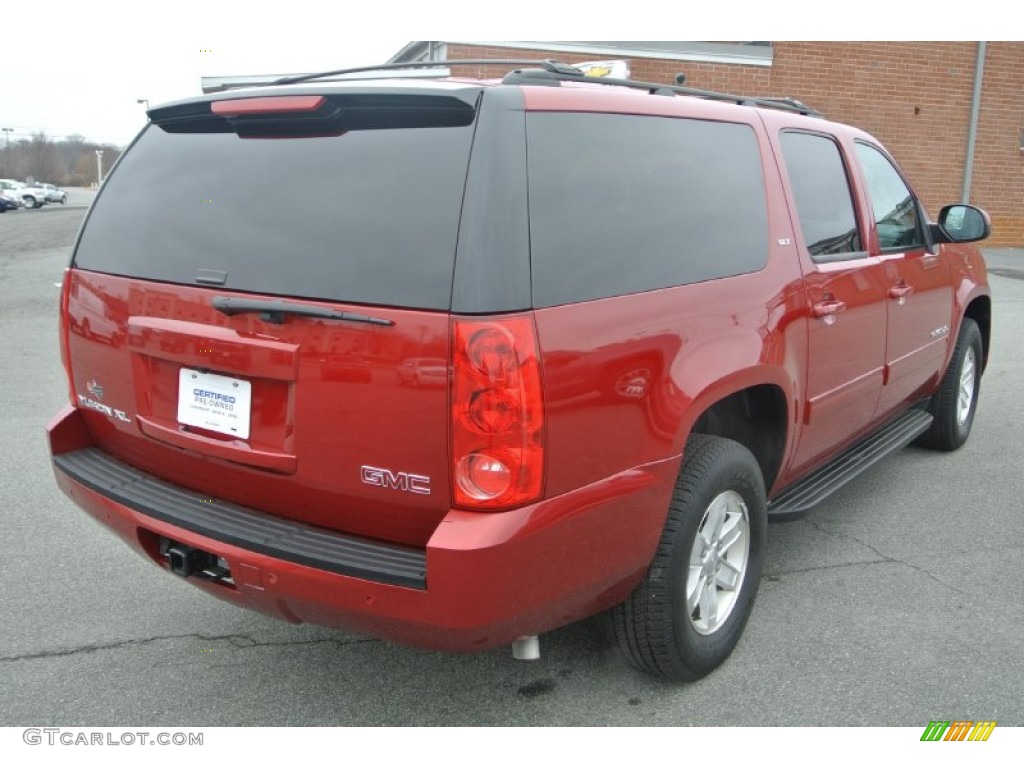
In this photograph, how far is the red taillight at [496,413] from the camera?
2.15m

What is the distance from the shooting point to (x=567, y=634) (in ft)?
10.8

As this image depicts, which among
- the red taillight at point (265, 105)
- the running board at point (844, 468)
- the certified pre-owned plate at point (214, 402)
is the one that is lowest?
the running board at point (844, 468)

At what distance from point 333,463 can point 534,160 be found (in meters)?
0.96

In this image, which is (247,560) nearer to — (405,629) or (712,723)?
(405,629)

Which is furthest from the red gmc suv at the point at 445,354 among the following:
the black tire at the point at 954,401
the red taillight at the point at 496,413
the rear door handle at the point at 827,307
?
the black tire at the point at 954,401

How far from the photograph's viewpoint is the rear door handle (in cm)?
338

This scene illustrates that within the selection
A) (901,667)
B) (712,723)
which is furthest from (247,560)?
(901,667)

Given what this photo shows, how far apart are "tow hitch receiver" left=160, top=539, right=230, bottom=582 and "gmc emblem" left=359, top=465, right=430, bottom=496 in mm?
597

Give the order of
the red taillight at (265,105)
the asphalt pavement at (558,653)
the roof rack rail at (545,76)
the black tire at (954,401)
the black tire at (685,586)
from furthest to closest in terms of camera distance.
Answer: the black tire at (954,401), the asphalt pavement at (558,653), the black tire at (685,586), the roof rack rail at (545,76), the red taillight at (265,105)

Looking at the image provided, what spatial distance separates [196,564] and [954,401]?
453 centimetres

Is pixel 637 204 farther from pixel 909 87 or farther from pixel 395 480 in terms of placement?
pixel 909 87
